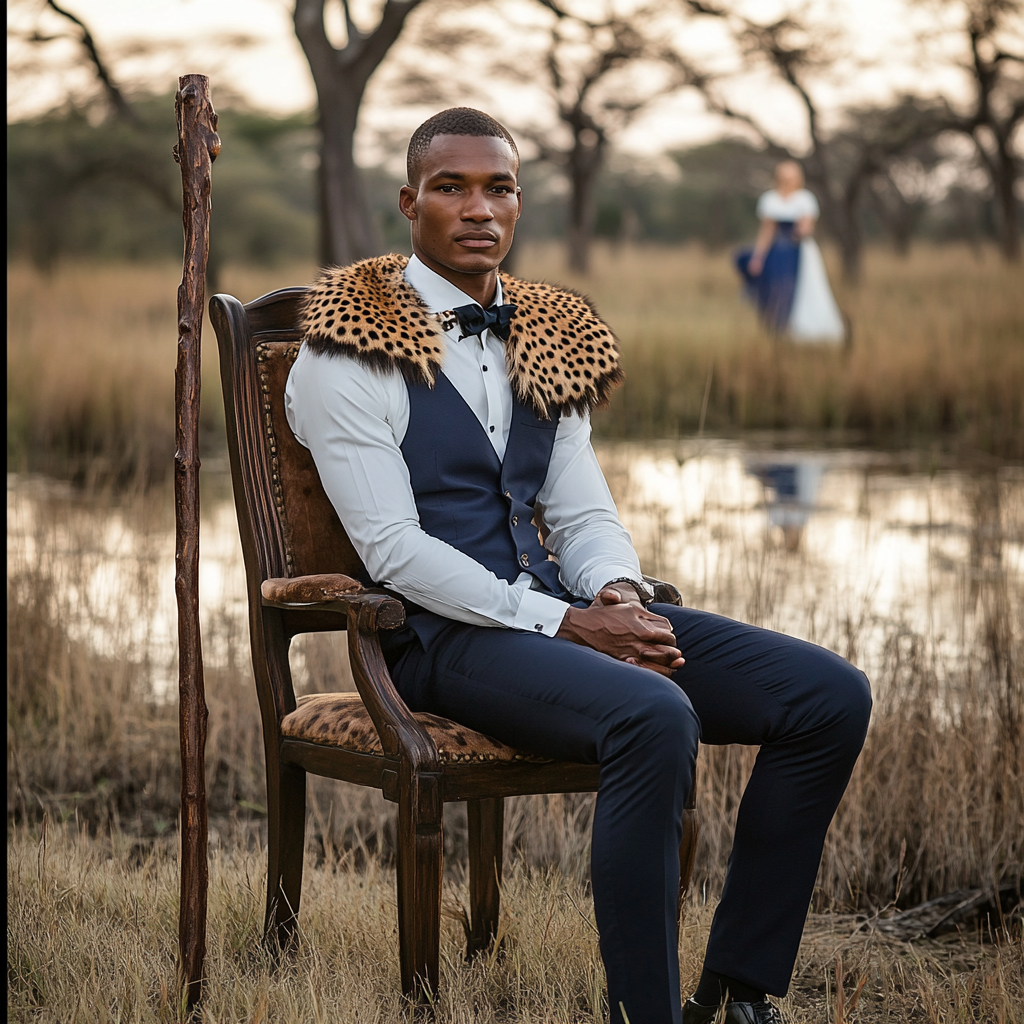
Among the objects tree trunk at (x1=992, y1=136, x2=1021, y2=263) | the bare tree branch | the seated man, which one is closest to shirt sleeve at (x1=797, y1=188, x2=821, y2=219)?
the bare tree branch

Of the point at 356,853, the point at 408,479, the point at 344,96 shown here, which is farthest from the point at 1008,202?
the point at 408,479

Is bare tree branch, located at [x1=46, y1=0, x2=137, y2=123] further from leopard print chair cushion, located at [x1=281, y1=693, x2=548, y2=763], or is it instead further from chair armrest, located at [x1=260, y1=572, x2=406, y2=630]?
leopard print chair cushion, located at [x1=281, y1=693, x2=548, y2=763]

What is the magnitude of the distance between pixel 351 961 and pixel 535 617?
67 centimetres

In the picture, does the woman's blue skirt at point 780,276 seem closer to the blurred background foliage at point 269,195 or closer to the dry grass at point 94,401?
the blurred background foliage at point 269,195

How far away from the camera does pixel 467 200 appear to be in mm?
2240

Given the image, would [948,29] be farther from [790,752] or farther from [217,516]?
[790,752]

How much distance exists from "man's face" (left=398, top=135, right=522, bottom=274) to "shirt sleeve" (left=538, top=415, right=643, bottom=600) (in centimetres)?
33

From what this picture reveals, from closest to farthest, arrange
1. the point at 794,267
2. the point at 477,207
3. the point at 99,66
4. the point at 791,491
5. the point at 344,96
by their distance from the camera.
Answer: the point at 477,207, the point at 791,491, the point at 344,96, the point at 794,267, the point at 99,66

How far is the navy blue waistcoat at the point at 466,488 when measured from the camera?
2.22 m

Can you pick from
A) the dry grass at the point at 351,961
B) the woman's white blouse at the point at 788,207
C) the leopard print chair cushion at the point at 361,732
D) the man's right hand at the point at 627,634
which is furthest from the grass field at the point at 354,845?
the woman's white blouse at the point at 788,207

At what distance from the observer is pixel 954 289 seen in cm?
1422

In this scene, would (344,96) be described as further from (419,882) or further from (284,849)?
(419,882)

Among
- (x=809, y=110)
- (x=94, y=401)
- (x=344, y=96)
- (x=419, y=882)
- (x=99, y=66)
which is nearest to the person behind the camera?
(x=419, y=882)

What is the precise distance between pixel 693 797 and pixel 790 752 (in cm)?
18
